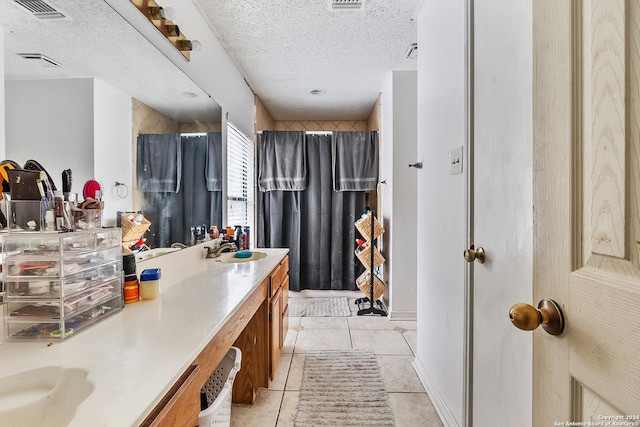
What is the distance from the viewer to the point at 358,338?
2.55 m

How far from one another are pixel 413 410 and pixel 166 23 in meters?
2.51

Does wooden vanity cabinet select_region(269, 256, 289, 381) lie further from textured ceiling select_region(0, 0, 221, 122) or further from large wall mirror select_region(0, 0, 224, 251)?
textured ceiling select_region(0, 0, 221, 122)

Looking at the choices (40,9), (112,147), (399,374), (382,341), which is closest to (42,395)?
(112,147)

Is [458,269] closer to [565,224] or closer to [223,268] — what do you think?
[565,224]

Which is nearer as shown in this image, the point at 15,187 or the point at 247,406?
the point at 15,187

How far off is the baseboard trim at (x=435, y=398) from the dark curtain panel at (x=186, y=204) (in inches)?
66.6

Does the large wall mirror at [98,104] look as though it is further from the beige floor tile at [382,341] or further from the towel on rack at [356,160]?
the towel on rack at [356,160]

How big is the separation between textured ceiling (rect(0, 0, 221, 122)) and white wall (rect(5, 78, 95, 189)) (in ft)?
0.13

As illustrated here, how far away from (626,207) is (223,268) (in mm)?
1720

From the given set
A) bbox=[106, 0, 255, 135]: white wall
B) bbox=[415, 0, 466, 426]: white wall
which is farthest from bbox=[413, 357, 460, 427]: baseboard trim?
bbox=[106, 0, 255, 135]: white wall

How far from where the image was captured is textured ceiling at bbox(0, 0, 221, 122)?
839 mm

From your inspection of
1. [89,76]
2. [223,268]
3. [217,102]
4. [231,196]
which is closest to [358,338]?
[223,268]

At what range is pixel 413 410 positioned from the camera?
5.35ft

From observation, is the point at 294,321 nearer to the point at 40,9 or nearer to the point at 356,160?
the point at 356,160
